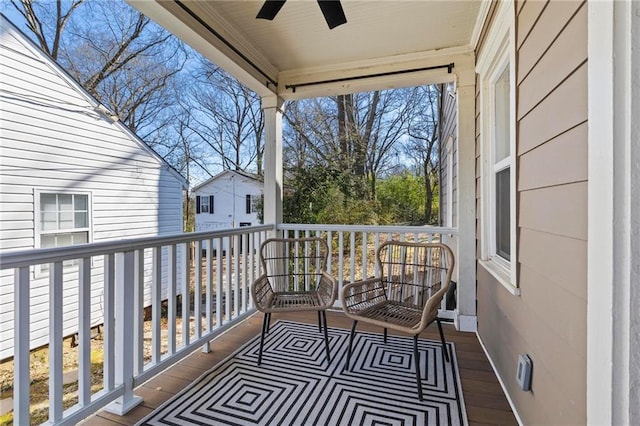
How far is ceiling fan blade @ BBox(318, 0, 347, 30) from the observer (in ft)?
5.58

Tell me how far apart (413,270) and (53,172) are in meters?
4.28

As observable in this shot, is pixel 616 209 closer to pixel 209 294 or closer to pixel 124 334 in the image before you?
pixel 124 334

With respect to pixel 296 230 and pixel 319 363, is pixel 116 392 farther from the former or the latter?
pixel 296 230

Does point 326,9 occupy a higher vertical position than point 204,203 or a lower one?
higher

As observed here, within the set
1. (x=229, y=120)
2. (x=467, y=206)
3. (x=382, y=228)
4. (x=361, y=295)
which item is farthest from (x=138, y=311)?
(x=229, y=120)

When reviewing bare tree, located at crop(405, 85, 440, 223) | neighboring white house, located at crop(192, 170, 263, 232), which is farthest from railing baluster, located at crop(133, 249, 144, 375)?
bare tree, located at crop(405, 85, 440, 223)

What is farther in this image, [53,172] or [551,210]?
[53,172]

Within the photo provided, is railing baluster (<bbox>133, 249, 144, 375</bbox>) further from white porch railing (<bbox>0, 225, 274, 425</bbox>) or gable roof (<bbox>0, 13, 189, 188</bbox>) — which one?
gable roof (<bbox>0, 13, 189, 188</bbox>)

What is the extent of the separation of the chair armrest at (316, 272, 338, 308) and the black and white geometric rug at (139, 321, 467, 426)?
391mm

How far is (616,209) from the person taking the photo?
72cm

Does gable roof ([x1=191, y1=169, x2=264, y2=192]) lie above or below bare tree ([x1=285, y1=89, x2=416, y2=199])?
below

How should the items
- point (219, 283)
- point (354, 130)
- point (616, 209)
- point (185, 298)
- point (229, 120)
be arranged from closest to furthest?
point (616, 209), point (185, 298), point (219, 283), point (354, 130), point (229, 120)

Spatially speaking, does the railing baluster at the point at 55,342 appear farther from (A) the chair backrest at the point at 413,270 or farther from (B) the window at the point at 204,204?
(B) the window at the point at 204,204

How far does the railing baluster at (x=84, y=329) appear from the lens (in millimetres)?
1448
